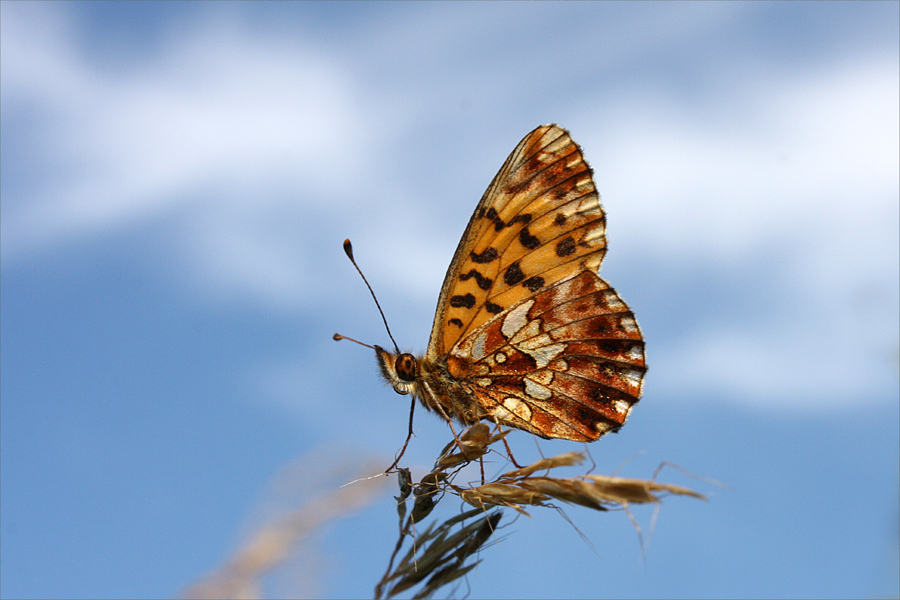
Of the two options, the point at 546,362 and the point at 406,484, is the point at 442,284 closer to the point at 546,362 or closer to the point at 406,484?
the point at 546,362

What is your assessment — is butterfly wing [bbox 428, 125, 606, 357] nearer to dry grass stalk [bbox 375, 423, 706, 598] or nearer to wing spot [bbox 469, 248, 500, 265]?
wing spot [bbox 469, 248, 500, 265]

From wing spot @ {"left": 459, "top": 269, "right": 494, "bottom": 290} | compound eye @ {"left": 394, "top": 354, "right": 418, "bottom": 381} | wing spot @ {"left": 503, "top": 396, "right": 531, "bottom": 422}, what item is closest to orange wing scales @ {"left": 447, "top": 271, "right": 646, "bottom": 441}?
wing spot @ {"left": 503, "top": 396, "right": 531, "bottom": 422}

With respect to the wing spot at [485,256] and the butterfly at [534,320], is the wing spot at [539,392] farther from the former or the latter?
the wing spot at [485,256]

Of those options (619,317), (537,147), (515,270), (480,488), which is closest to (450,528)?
(480,488)

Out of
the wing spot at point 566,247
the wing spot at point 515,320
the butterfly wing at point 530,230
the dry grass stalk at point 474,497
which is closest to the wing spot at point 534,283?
the butterfly wing at point 530,230

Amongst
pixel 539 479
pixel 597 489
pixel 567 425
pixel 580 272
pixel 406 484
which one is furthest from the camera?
pixel 580 272

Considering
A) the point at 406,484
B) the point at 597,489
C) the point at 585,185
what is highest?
the point at 585,185

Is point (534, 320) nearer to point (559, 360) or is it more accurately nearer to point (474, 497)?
point (559, 360)
